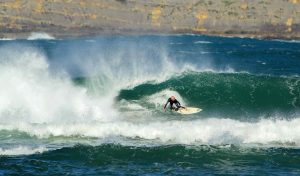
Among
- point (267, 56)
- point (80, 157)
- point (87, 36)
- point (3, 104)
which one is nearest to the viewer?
point (80, 157)

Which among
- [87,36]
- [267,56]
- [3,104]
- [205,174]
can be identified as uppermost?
[87,36]

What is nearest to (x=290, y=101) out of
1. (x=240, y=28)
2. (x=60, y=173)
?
(x=60, y=173)

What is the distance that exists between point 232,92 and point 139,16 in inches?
4464

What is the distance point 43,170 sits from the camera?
18.1 meters

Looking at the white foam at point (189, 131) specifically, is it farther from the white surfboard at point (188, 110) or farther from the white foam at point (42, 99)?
the white surfboard at point (188, 110)

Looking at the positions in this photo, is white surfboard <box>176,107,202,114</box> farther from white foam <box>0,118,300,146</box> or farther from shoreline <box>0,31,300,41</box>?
shoreline <box>0,31,300,41</box>

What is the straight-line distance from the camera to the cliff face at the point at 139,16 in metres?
138

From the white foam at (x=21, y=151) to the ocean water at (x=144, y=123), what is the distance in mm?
39

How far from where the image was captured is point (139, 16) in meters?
143

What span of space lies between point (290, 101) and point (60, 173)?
49.3 ft

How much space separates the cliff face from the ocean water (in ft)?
338

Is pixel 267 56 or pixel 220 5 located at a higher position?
pixel 220 5

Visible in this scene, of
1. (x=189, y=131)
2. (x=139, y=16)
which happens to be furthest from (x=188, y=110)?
(x=139, y=16)

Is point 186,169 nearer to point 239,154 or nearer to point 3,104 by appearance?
point 239,154
